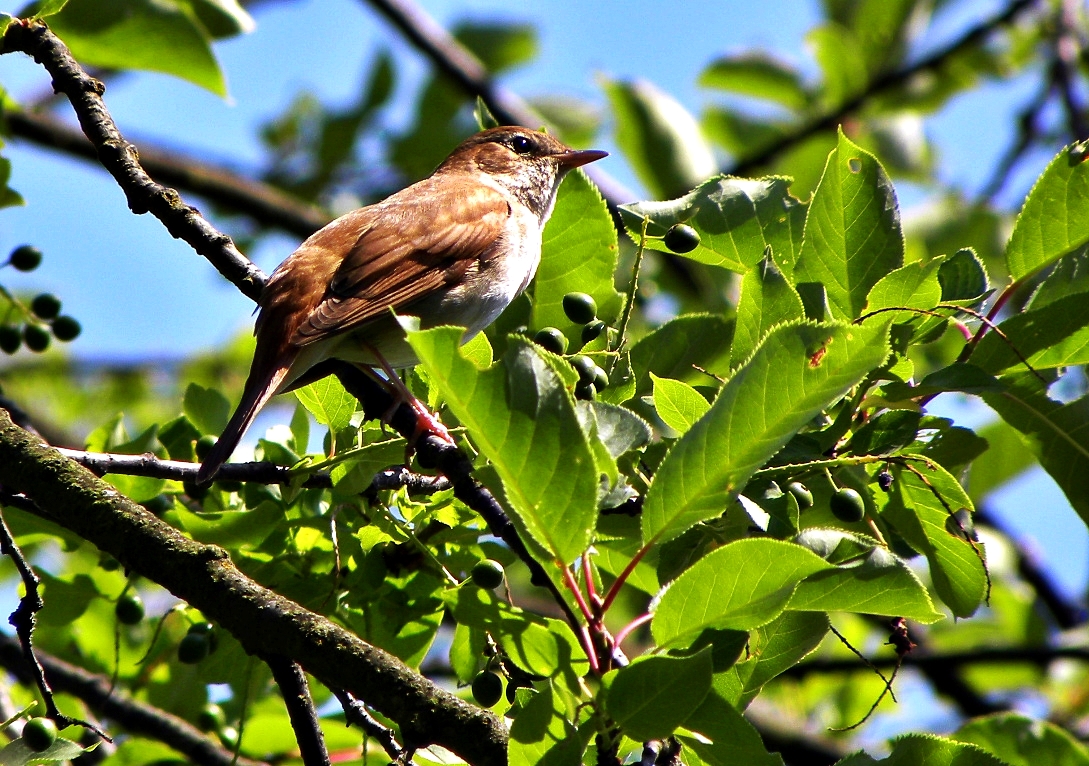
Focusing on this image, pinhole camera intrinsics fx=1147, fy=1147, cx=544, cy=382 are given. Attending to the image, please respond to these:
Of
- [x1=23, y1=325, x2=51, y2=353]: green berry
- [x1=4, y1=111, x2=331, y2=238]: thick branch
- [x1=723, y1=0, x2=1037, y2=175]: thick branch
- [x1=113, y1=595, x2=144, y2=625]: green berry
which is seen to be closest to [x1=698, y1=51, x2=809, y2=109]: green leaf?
[x1=723, y1=0, x2=1037, y2=175]: thick branch

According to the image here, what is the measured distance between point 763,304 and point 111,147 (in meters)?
2.10

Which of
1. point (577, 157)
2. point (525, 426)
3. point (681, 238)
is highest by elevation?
point (577, 157)

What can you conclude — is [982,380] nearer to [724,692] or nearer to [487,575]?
[724,692]

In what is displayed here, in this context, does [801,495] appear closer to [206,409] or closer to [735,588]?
[735,588]

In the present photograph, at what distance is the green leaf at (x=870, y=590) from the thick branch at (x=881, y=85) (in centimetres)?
537

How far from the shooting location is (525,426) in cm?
226

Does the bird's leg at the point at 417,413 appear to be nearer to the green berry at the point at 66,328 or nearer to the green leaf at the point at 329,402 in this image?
the green leaf at the point at 329,402

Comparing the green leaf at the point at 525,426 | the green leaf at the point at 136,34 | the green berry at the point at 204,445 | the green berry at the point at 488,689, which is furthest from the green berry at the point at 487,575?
the green leaf at the point at 136,34

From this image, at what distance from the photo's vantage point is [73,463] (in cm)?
Result: 294

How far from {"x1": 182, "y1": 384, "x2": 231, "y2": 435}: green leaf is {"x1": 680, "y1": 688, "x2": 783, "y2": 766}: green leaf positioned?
2.04 meters

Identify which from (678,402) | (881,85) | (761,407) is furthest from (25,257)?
(881,85)

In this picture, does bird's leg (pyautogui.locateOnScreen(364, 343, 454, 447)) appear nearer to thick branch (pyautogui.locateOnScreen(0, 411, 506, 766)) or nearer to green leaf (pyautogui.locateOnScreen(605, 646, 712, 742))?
thick branch (pyautogui.locateOnScreen(0, 411, 506, 766))

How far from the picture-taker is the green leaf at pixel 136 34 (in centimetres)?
434

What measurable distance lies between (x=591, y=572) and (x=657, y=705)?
46cm
